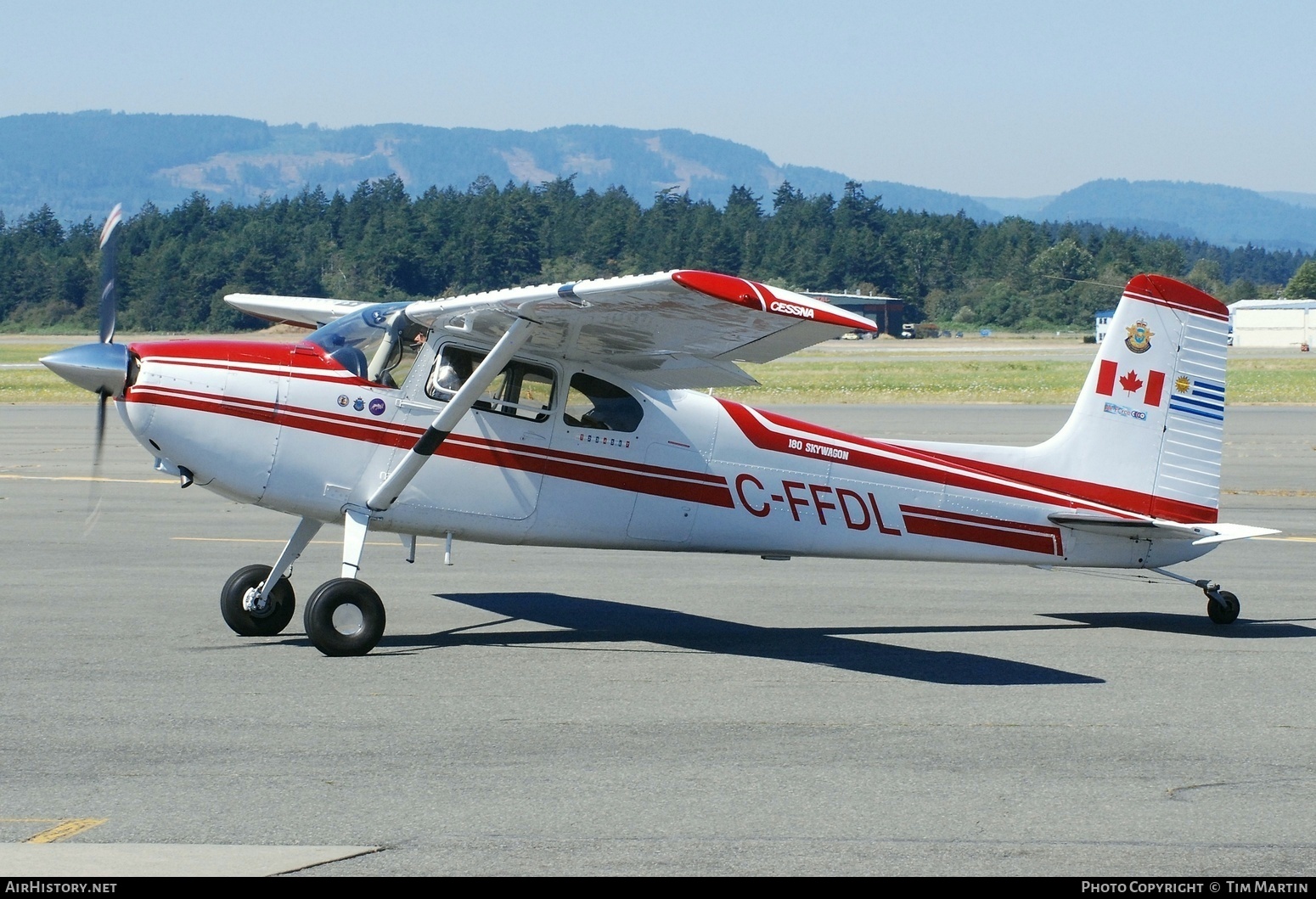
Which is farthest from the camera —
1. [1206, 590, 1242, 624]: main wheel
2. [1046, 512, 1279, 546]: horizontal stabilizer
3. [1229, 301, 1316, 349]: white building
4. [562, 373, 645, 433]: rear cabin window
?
[1229, 301, 1316, 349]: white building

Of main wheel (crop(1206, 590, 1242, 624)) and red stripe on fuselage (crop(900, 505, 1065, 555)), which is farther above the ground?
red stripe on fuselage (crop(900, 505, 1065, 555))

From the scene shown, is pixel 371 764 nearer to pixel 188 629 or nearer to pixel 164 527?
pixel 188 629

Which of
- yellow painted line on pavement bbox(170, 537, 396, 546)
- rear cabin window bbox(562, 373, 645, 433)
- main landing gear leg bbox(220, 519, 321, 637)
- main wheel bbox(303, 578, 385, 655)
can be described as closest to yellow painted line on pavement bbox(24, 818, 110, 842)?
main wheel bbox(303, 578, 385, 655)

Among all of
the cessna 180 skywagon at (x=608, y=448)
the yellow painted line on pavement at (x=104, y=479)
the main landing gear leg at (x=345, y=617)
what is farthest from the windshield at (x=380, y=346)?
the yellow painted line on pavement at (x=104, y=479)

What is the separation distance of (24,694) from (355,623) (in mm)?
2015

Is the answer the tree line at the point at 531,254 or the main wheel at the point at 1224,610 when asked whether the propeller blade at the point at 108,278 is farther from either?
the tree line at the point at 531,254

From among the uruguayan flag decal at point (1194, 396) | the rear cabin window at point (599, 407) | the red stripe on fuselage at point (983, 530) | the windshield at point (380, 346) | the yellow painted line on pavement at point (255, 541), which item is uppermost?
the uruguayan flag decal at point (1194, 396)

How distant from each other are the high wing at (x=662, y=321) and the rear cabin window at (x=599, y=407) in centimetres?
15

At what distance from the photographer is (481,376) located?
9031 millimetres

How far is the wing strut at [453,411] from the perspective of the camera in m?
8.84

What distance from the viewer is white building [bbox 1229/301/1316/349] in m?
114

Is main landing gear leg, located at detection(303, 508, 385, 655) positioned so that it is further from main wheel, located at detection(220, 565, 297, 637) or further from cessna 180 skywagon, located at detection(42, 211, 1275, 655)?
main wheel, located at detection(220, 565, 297, 637)

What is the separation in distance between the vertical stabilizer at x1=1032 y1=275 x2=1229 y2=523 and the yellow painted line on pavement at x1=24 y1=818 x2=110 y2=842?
7.18 m

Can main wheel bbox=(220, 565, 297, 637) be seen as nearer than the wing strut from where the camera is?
No
